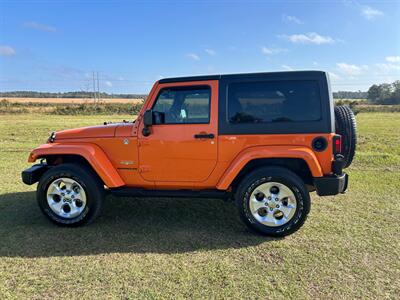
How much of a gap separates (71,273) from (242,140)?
7.91 feet

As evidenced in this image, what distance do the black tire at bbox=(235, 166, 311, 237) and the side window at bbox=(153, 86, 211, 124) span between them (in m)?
0.97

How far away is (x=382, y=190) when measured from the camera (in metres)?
5.73

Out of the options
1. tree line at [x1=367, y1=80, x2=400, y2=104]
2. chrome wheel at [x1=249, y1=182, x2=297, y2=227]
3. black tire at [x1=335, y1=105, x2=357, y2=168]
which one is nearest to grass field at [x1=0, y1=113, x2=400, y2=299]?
chrome wheel at [x1=249, y1=182, x2=297, y2=227]

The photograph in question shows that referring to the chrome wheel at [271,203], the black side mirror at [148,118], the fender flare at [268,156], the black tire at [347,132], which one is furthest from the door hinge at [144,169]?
the black tire at [347,132]

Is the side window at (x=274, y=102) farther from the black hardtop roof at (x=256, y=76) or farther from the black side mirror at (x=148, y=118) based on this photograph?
the black side mirror at (x=148, y=118)

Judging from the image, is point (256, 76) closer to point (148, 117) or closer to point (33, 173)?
point (148, 117)

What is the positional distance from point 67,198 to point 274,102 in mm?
3046

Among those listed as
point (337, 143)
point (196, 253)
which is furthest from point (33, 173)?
point (337, 143)

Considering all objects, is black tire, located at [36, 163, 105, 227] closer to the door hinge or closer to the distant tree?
the door hinge

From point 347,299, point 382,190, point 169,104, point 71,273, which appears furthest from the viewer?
point 382,190

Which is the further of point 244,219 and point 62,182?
point 62,182

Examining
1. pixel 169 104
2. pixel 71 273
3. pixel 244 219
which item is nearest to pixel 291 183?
pixel 244 219

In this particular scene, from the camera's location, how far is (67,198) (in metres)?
4.30

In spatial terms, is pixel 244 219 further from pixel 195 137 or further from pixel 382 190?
pixel 382 190
